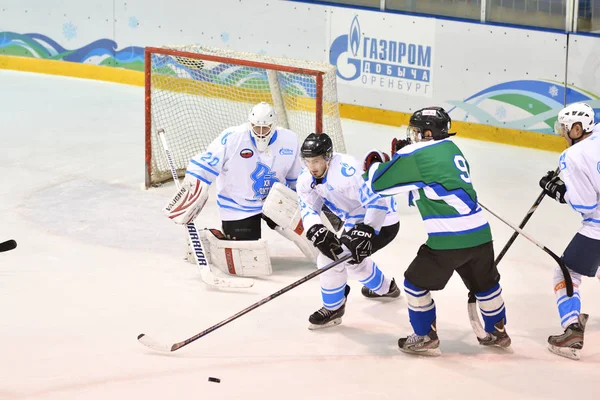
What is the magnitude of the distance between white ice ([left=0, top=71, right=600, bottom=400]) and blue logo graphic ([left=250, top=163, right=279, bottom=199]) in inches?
16.1

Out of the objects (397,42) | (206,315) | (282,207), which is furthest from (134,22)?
(206,315)

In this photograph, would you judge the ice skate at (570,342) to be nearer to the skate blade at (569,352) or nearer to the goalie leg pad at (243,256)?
the skate blade at (569,352)

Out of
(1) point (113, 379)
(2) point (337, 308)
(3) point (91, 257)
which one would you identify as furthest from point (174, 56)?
(1) point (113, 379)

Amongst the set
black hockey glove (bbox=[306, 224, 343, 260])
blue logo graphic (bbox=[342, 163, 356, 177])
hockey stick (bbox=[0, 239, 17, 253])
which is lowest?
black hockey glove (bbox=[306, 224, 343, 260])

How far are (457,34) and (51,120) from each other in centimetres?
355

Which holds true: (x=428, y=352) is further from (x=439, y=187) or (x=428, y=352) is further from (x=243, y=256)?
(x=243, y=256)

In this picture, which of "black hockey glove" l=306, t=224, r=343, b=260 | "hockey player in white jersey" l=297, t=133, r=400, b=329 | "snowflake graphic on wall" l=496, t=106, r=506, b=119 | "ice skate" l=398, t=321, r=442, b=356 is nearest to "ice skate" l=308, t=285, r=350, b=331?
"hockey player in white jersey" l=297, t=133, r=400, b=329

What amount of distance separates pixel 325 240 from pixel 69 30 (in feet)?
23.2

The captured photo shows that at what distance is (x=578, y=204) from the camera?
4148mm

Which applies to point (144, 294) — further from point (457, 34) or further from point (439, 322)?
point (457, 34)

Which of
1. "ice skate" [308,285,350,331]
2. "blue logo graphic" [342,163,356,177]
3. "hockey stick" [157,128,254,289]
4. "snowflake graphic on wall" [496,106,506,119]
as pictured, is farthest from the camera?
"snowflake graphic on wall" [496,106,506,119]

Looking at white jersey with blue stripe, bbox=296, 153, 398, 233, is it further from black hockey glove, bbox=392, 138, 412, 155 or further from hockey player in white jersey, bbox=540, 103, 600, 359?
hockey player in white jersey, bbox=540, 103, 600, 359

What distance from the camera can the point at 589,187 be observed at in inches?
162

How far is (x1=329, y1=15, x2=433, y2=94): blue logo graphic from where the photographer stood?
8.45m
